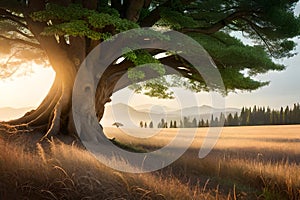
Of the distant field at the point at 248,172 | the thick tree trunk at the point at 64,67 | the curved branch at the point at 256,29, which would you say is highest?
the curved branch at the point at 256,29

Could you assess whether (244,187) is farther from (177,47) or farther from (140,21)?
(140,21)

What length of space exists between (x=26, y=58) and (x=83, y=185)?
12.5 metres

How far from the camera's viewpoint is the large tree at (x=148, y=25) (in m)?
11.3

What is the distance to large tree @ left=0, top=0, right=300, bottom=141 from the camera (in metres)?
11.3

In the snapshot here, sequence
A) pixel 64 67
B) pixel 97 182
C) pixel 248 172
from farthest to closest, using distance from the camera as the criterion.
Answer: pixel 64 67 < pixel 248 172 < pixel 97 182

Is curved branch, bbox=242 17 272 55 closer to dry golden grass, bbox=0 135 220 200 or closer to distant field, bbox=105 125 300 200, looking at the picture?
distant field, bbox=105 125 300 200

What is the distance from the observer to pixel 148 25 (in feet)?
41.9


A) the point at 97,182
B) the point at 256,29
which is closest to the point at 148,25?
the point at 256,29

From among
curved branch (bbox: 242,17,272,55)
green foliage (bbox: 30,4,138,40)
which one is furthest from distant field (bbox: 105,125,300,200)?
green foliage (bbox: 30,4,138,40)

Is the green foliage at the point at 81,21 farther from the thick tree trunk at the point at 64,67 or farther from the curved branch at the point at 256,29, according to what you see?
the curved branch at the point at 256,29

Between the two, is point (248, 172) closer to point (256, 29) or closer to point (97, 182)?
point (97, 182)

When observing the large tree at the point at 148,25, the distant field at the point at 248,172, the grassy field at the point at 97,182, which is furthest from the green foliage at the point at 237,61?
the grassy field at the point at 97,182

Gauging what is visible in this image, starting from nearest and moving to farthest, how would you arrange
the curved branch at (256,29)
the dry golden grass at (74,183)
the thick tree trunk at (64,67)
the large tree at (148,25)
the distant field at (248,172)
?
the dry golden grass at (74,183) → the distant field at (248,172) → the large tree at (148,25) → the thick tree trunk at (64,67) → the curved branch at (256,29)

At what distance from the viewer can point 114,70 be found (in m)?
12.9
